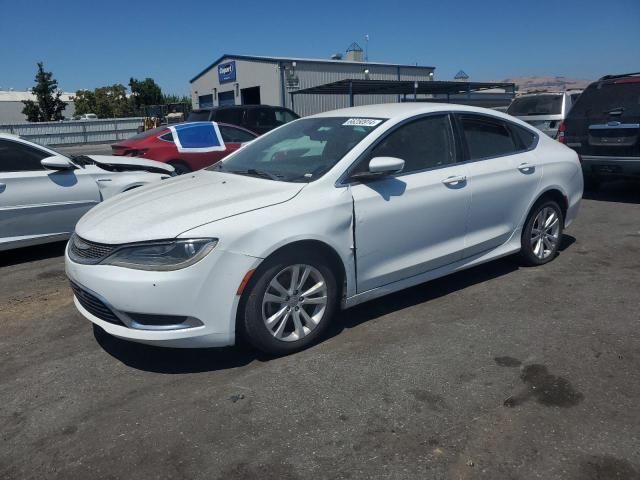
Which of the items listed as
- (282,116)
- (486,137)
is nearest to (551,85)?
(282,116)

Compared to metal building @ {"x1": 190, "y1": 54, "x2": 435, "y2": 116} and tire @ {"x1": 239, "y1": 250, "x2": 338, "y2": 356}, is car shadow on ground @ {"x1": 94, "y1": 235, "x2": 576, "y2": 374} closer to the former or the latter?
tire @ {"x1": 239, "y1": 250, "x2": 338, "y2": 356}

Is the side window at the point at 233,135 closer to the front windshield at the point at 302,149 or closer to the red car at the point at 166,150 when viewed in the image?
the red car at the point at 166,150

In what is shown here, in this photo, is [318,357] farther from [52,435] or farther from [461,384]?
[52,435]

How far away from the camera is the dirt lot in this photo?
8.34 ft

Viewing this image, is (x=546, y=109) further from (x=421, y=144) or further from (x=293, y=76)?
(x=293, y=76)

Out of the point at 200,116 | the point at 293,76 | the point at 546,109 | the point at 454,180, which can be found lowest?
the point at 454,180

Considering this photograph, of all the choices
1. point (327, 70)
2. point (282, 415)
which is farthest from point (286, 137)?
point (327, 70)

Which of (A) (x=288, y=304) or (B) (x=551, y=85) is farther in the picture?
(B) (x=551, y=85)

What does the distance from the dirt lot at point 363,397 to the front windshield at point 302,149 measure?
120 cm

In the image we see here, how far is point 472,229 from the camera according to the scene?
4492mm

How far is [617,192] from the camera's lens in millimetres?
9398

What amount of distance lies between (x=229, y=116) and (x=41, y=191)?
8366 mm

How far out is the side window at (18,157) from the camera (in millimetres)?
5793

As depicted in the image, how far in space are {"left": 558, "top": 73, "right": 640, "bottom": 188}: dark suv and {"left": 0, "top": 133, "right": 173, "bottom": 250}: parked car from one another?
6740 mm
